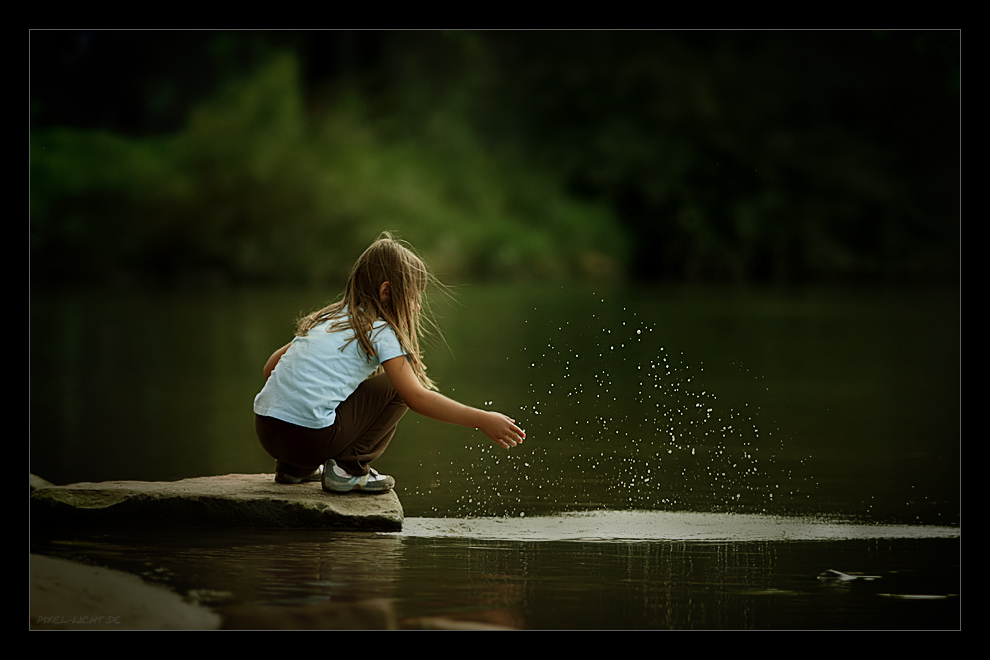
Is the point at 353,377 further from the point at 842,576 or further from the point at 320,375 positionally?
the point at 842,576

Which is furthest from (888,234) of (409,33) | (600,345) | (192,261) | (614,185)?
(600,345)

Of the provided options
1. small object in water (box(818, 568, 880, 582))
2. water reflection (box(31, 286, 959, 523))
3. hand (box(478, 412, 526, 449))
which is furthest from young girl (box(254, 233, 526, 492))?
small object in water (box(818, 568, 880, 582))

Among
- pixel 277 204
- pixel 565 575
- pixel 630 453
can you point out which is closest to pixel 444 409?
pixel 565 575

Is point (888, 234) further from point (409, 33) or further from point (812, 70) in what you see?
point (409, 33)

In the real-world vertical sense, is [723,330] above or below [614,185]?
below

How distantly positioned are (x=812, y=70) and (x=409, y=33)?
29.8ft

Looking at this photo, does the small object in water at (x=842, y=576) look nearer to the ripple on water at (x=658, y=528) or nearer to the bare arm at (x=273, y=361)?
the ripple on water at (x=658, y=528)

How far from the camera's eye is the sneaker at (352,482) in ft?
12.6

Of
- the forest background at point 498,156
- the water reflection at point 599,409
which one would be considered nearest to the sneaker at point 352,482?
the water reflection at point 599,409

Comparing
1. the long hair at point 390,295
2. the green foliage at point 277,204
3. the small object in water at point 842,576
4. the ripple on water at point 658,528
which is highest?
the green foliage at point 277,204

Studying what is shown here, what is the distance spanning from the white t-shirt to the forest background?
16726mm

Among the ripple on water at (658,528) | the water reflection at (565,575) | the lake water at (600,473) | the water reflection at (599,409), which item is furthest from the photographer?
the water reflection at (599,409)

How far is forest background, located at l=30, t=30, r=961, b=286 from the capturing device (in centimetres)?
2211
